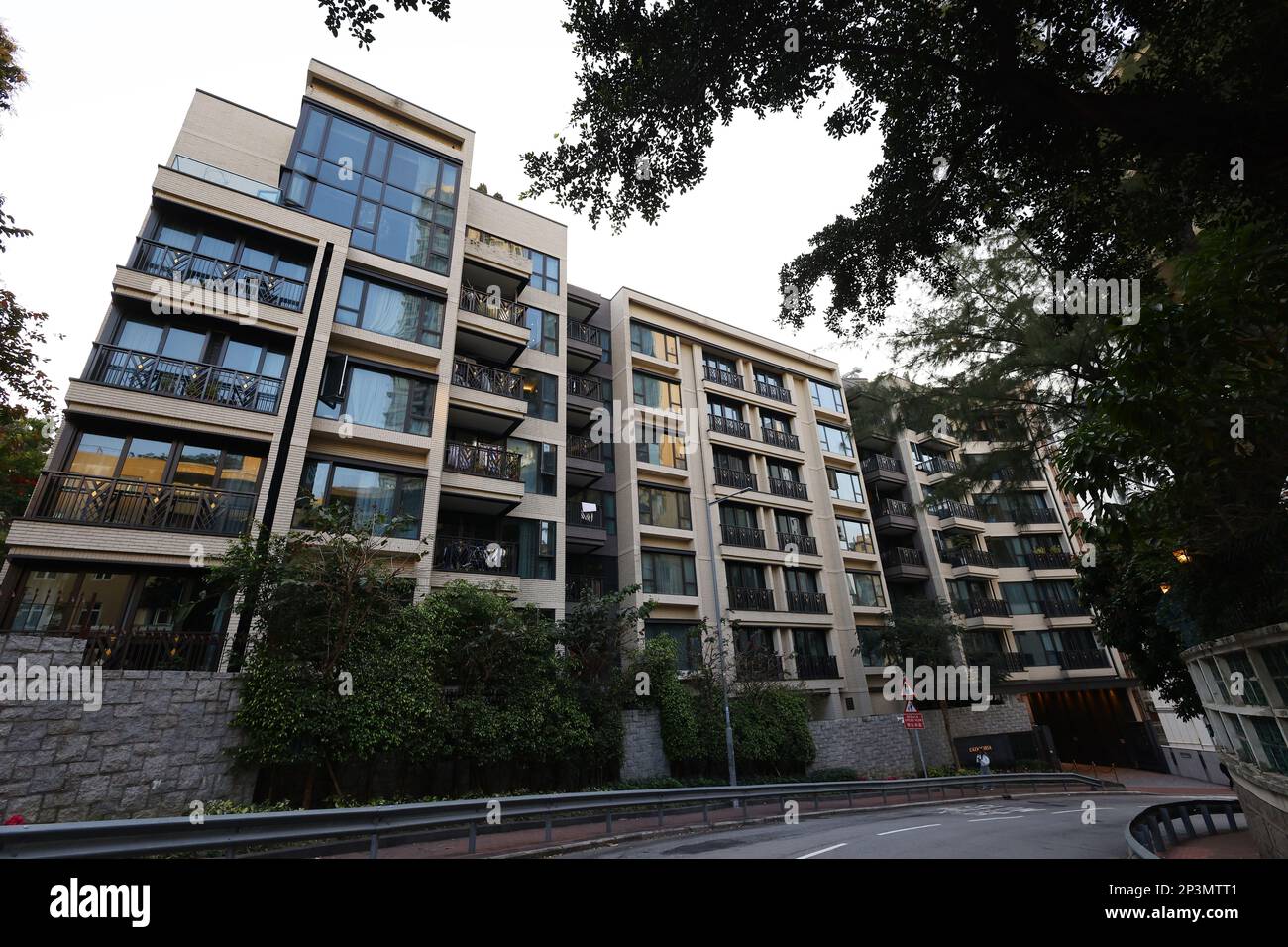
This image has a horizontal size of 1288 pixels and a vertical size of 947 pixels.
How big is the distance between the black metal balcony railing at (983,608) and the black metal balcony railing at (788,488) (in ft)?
39.6

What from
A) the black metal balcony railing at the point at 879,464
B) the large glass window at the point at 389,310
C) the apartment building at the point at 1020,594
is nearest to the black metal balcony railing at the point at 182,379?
the large glass window at the point at 389,310

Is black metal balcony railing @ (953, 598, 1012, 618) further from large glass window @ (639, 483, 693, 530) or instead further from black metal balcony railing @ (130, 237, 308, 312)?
black metal balcony railing @ (130, 237, 308, 312)

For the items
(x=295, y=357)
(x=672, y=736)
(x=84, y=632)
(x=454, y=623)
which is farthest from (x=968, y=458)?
(x=84, y=632)

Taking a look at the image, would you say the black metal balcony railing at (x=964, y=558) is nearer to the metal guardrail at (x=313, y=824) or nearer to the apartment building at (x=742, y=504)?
the apartment building at (x=742, y=504)

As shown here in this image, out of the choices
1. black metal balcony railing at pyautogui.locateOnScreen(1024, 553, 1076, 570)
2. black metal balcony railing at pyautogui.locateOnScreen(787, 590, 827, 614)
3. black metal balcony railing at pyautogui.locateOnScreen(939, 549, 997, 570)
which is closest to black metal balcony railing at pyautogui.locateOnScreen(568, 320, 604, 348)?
black metal balcony railing at pyautogui.locateOnScreen(787, 590, 827, 614)

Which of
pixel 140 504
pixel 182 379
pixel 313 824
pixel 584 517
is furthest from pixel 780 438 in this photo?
pixel 313 824

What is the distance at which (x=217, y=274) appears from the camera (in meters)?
17.1

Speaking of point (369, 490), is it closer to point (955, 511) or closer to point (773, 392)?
point (773, 392)

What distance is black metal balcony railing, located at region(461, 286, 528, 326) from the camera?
22578 millimetres

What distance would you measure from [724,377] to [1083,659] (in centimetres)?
2861

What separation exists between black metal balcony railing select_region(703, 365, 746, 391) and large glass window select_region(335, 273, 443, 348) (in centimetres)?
1641

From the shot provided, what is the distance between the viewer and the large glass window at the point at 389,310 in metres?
19.4
